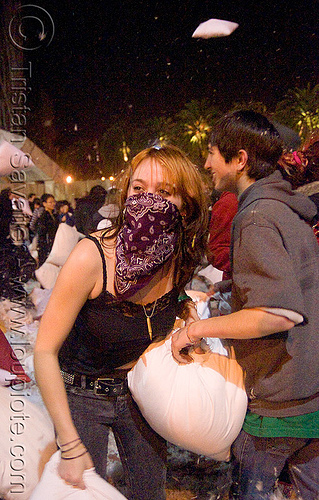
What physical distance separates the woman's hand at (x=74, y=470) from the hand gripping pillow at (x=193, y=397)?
252mm

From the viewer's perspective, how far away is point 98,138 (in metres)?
16.6

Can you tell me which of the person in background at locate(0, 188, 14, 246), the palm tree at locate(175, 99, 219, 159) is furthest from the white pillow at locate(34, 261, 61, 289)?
the palm tree at locate(175, 99, 219, 159)

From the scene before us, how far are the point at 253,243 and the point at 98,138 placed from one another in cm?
1675

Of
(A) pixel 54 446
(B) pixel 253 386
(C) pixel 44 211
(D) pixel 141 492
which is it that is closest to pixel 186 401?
(B) pixel 253 386

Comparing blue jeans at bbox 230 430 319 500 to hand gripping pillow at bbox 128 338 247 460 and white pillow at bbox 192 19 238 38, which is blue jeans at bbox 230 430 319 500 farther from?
white pillow at bbox 192 19 238 38

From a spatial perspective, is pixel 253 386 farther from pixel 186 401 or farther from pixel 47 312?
pixel 47 312

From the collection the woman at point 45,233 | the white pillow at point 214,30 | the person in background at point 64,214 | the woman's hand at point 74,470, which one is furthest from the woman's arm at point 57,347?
the person in background at point 64,214

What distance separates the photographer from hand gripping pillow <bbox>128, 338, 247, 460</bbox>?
3.65 feet

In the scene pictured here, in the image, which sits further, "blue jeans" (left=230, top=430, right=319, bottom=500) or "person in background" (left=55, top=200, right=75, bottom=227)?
"person in background" (left=55, top=200, right=75, bottom=227)

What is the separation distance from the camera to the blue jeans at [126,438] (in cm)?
123

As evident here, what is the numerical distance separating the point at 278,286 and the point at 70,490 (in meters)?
0.81

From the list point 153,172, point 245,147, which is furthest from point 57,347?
point 245,147

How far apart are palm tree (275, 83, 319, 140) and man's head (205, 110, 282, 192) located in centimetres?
1173

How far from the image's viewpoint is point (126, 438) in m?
1.30
